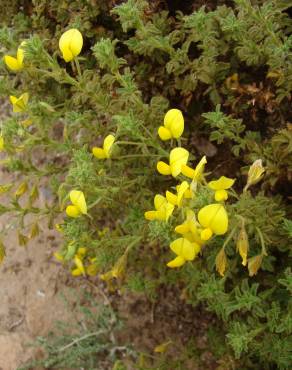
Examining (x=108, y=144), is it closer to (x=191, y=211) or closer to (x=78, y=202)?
(x=78, y=202)

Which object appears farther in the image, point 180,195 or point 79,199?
point 79,199

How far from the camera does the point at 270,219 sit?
2.10 meters

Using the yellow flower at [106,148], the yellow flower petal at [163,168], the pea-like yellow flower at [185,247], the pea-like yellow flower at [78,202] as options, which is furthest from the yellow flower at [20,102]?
the pea-like yellow flower at [185,247]

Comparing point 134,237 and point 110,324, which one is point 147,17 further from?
point 110,324

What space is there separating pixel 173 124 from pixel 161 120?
1.01ft

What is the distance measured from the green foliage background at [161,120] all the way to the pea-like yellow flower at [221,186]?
0.57ft

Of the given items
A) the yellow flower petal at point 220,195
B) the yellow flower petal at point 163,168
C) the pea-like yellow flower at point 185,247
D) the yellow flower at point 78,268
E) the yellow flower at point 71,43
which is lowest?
the yellow flower at point 78,268

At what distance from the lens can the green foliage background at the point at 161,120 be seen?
2.19 meters

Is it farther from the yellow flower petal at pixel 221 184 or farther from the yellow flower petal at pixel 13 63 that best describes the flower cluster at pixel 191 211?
the yellow flower petal at pixel 13 63

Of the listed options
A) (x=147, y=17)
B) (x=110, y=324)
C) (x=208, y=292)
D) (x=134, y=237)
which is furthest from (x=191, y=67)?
(x=110, y=324)

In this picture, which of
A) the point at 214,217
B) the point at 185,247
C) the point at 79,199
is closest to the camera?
the point at 214,217

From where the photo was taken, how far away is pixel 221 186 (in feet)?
5.94

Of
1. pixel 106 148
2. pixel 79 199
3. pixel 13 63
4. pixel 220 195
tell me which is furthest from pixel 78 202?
pixel 13 63

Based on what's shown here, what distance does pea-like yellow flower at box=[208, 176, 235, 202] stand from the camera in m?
1.79
